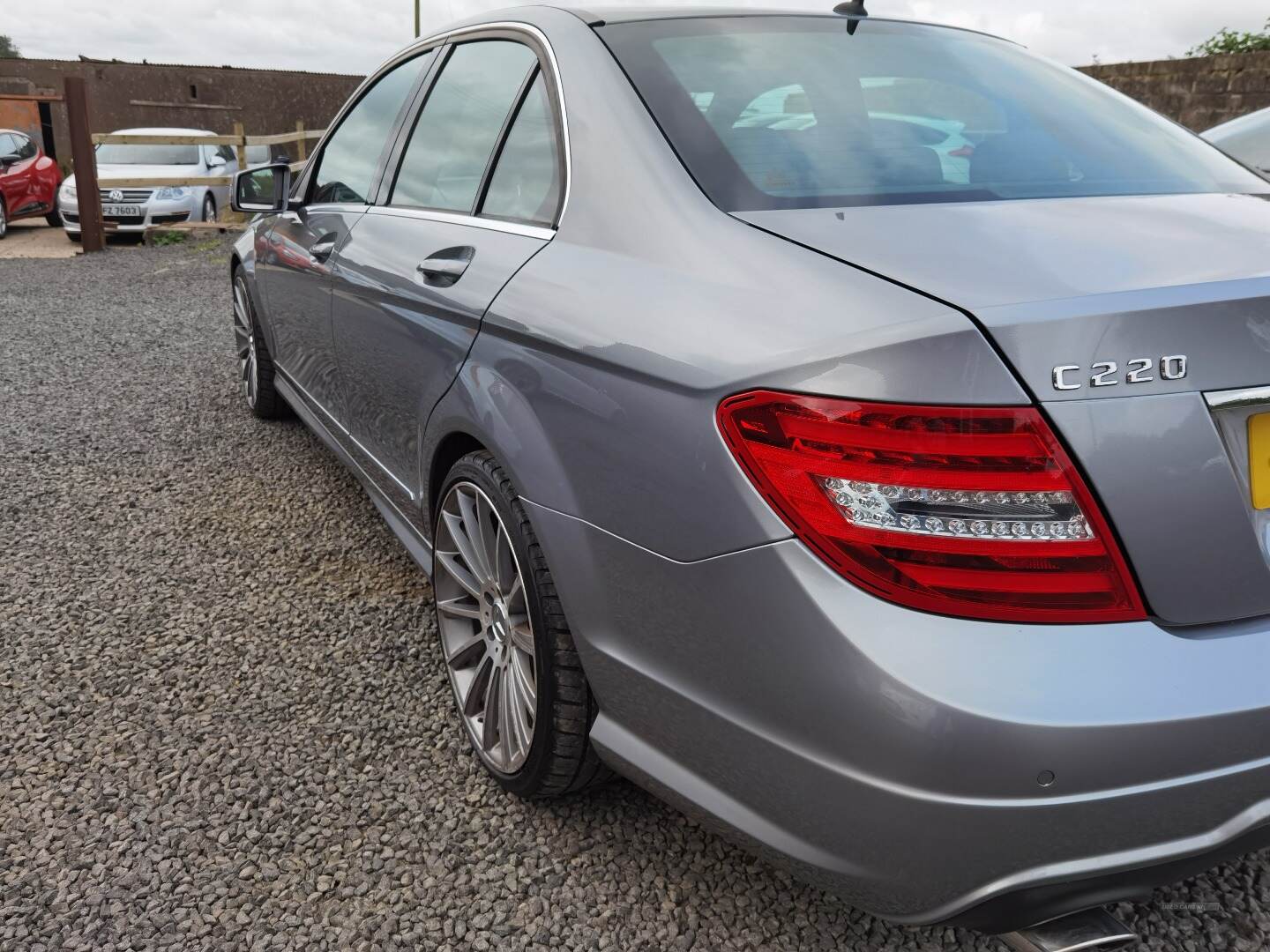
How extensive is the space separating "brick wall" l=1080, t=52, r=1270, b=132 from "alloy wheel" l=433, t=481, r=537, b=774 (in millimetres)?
10717

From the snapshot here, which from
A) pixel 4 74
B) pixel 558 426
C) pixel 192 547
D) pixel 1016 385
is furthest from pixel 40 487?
pixel 4 74

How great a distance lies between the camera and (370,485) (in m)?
3.05

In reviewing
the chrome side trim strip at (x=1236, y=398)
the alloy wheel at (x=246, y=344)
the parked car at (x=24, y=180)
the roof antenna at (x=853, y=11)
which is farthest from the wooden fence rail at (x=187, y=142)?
the chrome side trim strip at (x=1236, y=398)

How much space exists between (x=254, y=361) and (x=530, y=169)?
2.96m

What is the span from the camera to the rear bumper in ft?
4.01

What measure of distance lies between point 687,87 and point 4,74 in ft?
121

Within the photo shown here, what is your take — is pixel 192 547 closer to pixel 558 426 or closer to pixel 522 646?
pixel 522 646

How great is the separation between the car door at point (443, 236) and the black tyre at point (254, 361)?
5.48 feet

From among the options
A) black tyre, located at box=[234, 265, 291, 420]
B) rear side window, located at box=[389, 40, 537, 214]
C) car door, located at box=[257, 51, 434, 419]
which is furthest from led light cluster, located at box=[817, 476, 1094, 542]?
black tyre, located at box=[234, 265, 291, 420]

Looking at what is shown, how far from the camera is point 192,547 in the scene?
3520 millimetres

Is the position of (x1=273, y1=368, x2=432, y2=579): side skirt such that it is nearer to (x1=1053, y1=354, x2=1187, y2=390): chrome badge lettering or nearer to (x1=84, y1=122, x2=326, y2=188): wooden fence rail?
(x1=1053, y1=354, x2=1187, y2=390): chrome badge lettering

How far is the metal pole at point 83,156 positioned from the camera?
Result: 36.4 feet

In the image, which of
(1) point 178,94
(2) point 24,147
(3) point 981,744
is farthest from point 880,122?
(1) point 178,94

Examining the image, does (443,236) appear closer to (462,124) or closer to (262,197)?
(462,124)
